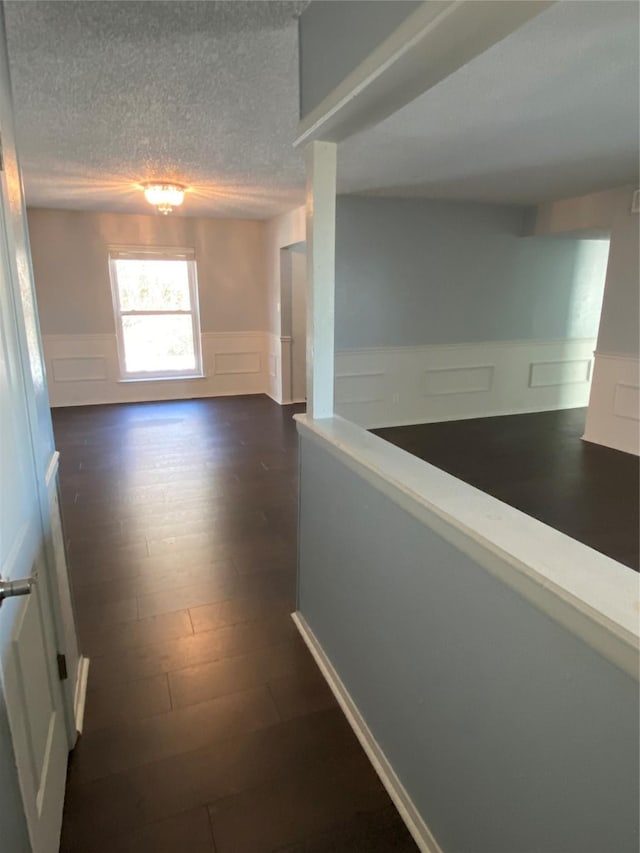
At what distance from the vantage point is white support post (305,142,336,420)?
70.5 inches

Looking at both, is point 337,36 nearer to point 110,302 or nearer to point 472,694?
point 472,694

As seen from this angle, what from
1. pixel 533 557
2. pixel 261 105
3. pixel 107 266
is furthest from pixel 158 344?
pixel 533 557

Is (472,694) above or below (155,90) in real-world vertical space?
below

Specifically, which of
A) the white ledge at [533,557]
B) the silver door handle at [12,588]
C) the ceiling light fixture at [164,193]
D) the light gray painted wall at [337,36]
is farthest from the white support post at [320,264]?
the ceiling light fixture at [164,193]

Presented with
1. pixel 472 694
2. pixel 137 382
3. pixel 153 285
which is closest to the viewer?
pixel 472 694

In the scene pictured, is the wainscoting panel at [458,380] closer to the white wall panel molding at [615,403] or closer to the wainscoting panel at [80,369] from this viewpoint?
the white wall panel molding at [615,403]

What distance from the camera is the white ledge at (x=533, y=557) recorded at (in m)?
0.75

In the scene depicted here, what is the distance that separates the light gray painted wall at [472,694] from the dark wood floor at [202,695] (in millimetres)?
202

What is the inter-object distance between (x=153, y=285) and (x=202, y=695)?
5.55 metres

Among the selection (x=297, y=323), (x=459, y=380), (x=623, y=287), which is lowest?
(x=459, y=380)

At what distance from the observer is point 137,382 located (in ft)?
21.1

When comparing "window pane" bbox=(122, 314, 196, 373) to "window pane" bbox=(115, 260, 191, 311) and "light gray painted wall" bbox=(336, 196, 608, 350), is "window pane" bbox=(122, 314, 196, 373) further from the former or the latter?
"light gray painted wall" bbox=(336, 196, 608, 350)

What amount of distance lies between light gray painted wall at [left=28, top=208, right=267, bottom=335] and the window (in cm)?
11

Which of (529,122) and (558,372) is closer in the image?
(529,122)
